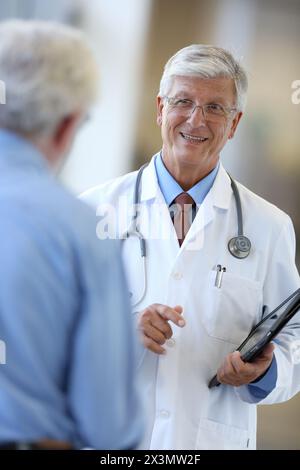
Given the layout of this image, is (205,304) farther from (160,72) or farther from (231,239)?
(160,72)

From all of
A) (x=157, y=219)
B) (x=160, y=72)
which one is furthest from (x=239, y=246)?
(x=160, y=72)

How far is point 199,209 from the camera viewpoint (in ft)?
3.78

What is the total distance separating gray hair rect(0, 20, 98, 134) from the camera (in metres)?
0.70

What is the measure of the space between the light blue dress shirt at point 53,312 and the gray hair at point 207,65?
466mm

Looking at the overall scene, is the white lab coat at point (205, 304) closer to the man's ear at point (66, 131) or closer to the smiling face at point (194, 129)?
the smiling face at point (194, 129)

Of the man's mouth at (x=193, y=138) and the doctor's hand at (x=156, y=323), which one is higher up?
the man's mouth at (x=193, y=138)

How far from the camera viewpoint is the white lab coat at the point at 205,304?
3.59 feet

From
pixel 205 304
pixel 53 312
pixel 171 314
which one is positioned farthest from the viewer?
pixel 205 304

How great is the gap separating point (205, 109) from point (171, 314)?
13.8 inches

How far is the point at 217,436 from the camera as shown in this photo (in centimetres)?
110

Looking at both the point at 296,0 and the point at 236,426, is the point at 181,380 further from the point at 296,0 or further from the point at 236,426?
the point at 296,0
